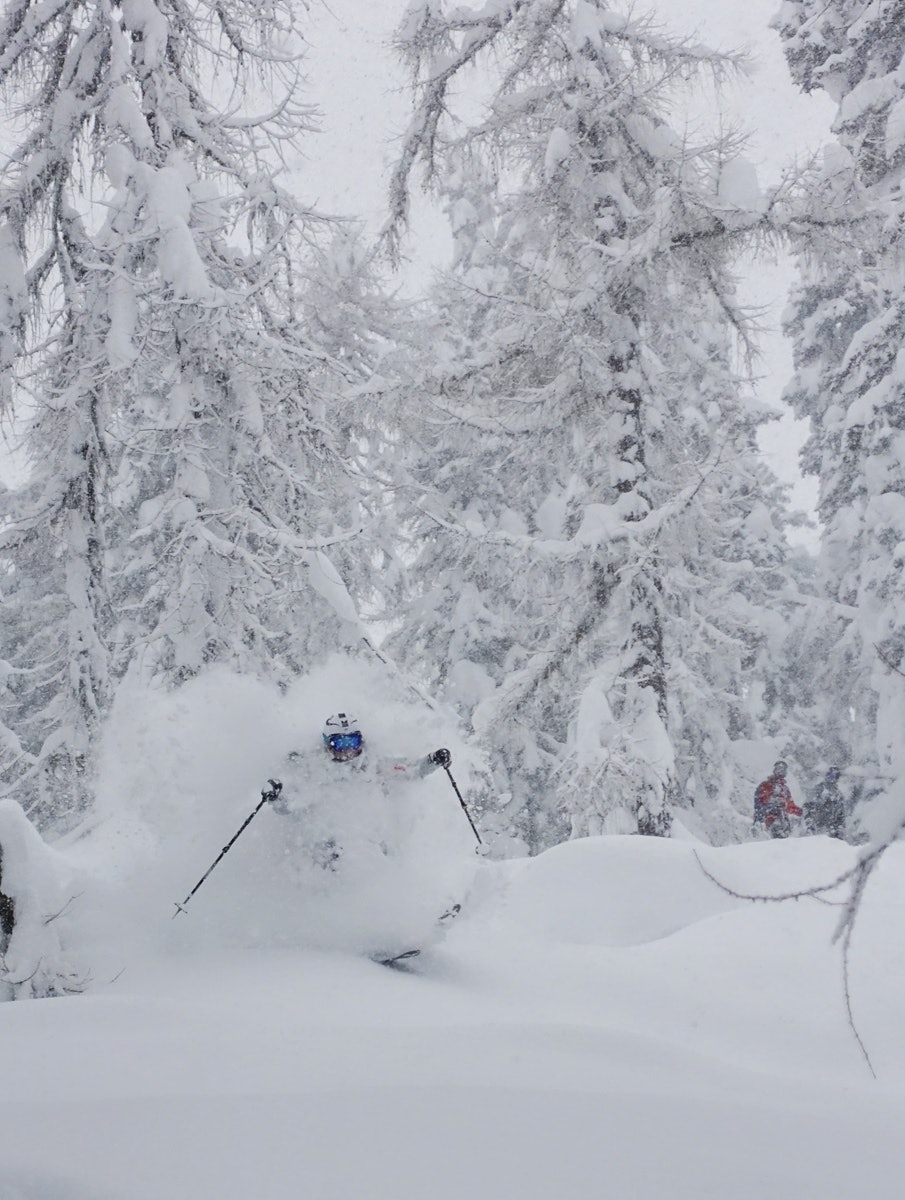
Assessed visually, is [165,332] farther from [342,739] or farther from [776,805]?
[776,805]

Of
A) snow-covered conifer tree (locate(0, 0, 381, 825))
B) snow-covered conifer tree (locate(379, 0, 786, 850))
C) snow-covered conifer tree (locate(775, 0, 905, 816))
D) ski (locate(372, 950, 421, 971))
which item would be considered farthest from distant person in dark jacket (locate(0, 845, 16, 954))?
snow-covered conifer tree (locate(775, 0, 905, 816))

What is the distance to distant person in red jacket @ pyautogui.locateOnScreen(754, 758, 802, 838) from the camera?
15281mm

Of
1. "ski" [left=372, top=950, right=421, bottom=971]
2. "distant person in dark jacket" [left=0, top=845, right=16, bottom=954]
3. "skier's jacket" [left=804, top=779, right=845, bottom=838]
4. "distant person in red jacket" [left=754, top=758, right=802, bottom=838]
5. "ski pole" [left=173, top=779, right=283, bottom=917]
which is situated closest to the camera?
"distant person in dark jacket" [left=0, top=845, right=16, bottom=954]

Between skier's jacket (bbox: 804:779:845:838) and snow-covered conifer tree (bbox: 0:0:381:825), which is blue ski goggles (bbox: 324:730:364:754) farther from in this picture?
skier's jacket (bbox: 804:779:845:838)

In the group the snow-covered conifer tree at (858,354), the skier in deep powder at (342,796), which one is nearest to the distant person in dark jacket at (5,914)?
the skier in deep powder at (342,796)

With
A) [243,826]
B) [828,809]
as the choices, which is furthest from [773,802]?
[243,826]

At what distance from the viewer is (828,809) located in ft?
53.3

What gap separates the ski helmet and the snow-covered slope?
3.88ft

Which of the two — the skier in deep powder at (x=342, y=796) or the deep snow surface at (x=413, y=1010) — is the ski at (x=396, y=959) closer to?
the deep snow surface at (x=413, y=1010)

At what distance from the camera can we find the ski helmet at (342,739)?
595 centimetres

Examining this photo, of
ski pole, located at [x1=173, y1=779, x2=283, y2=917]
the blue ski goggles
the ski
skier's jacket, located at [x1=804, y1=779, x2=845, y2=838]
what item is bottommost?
skier's jacket, located at [x1=804, y1=779, x2=845, y2=838]

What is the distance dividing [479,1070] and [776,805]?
12.5m

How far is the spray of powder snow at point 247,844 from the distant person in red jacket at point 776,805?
1011 cm

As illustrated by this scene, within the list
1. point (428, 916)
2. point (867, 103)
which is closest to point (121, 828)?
point (428, 916)
